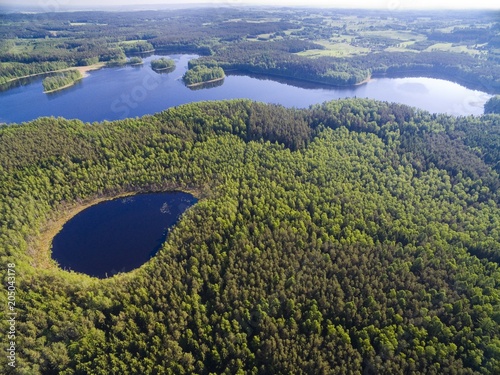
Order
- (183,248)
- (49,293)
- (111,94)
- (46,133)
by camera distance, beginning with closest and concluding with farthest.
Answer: (49,293)
(183,248)
(46,133)
(111,94)

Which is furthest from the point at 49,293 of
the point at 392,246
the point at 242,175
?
the point at 392,246

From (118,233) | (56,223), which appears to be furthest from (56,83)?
(118,233)

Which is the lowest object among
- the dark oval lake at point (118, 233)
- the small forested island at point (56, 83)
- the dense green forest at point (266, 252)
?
the dark oval lake at point (118, 233)

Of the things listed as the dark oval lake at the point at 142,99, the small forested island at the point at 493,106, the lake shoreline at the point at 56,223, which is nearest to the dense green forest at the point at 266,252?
the lake shoreline at the point at 56,223

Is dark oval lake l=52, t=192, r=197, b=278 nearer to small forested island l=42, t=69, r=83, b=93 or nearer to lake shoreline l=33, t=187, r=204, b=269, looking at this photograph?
lake shoreline l=33, t=187, r=204, b=269

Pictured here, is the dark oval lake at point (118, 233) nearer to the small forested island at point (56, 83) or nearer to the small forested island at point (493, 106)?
the small forested island at point (56, 83)

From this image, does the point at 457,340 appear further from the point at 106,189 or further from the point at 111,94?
the point at 111,94

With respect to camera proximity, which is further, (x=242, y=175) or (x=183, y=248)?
(x=242, y=175)
